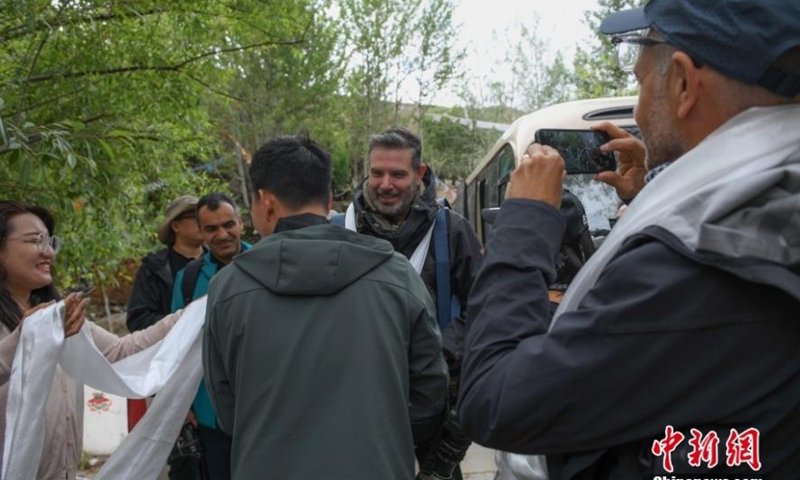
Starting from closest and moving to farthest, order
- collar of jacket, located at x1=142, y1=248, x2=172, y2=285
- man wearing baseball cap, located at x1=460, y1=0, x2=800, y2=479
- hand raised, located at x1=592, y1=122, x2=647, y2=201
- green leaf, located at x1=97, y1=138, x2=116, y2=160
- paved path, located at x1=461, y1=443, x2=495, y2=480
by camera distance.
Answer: man wearing baseball cap, located at x1=460, y1=0, x2=800, y2=479 → hand raised, located at x1=592, y1=122, x2=647, y2=201 → green leaf, located at x1=97, y1=138, x2=116, y2=160 → collar of jacket, located at x1=142, y1=248, x2=172, y2=285 → paved path, located at x1=461, y1=443, x2=495, y2=480

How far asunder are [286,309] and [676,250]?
133 cm

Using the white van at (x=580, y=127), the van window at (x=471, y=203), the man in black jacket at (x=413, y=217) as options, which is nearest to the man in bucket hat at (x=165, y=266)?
the man in black jacket at (x=413, y=217)

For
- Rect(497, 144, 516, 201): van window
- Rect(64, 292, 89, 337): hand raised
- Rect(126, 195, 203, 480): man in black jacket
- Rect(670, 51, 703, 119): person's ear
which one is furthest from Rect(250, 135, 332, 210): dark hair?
Rect(497, 144, 516, 201): van window

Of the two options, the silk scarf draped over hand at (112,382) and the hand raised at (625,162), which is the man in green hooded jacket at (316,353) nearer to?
the silk scarf draped over hand at (112,382)

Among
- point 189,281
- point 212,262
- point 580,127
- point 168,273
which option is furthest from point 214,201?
point 580,127

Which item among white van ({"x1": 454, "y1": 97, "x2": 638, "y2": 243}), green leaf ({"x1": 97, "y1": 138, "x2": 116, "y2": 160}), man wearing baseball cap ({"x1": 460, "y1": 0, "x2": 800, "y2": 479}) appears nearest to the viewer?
man wearing baseball cap ({"x1": 460, "y1": 0, "x2": 800, "y2": 479})

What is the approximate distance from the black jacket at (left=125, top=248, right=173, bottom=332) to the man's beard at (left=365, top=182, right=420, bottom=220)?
1.45 meters

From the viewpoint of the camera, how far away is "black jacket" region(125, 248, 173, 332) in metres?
4.36

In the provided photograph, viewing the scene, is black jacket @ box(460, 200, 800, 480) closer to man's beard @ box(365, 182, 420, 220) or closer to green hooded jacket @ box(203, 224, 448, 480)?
green hooded jacket @ box(203, 224, 448, 480)

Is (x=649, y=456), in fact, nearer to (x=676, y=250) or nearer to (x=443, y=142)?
(x=676, y=250)

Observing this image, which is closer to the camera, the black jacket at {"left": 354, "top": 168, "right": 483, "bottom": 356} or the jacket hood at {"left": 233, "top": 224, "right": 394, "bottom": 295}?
the jacket hood at {"left": 233, "top": 224, "right": 394, "bottom": 295}

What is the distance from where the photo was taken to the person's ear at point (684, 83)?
129 centimetres

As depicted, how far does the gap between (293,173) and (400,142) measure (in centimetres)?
139

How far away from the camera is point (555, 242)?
1427 mm
